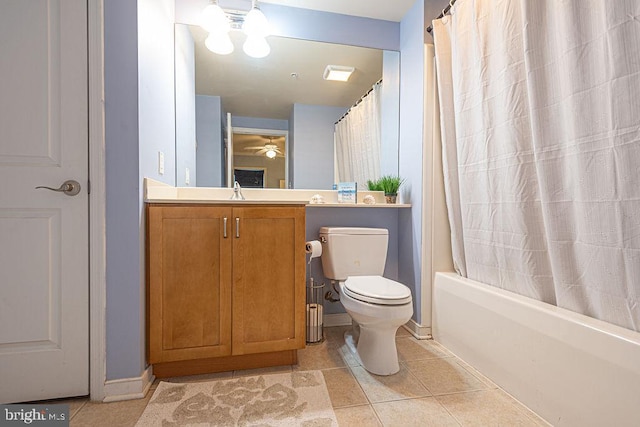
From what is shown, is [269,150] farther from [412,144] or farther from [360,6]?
[360,6]

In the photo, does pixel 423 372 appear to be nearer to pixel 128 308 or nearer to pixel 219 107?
pixel 128 308

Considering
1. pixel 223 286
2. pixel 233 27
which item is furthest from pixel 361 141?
pixel 223 286

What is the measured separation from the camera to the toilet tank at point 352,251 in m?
1.89

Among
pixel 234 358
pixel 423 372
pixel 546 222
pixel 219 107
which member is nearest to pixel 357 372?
pixel 423 372

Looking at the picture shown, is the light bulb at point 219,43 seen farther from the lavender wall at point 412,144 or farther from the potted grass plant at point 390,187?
the potted grass plant at point 390,187

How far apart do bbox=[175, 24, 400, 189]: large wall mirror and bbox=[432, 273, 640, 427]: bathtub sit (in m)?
1.19

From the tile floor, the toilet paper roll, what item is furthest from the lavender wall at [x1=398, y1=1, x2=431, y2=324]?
the toilet paper roll

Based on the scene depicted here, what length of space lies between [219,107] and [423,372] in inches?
84.1

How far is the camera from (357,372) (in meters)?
1.54

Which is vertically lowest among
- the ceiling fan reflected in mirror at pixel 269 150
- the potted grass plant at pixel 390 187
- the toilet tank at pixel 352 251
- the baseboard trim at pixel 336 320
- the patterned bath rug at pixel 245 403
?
the patterned bath rug at pixel 245 403

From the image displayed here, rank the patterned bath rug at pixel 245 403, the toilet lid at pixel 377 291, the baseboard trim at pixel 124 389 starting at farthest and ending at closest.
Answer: the toilet lid at pixel 377 291 → the baseboard trim at pixel 124 389 → the patterned bath rug at pixel 245 403

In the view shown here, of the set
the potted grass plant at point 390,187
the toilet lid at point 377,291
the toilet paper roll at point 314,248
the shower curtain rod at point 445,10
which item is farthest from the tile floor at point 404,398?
the shower curtain rod at point 445,10

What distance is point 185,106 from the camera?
6.46 ft

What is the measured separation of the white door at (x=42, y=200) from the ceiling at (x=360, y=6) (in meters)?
1.29
